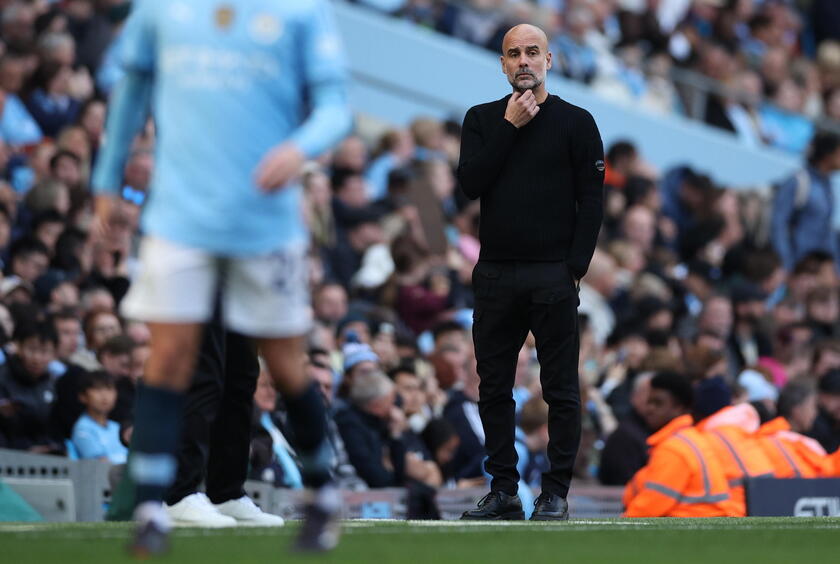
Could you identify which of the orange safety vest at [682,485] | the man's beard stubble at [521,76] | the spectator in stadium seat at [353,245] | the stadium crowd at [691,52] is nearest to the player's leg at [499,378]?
the man's beard stubble at [521,76]

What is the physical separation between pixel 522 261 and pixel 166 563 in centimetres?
298

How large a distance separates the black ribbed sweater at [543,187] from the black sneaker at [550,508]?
3.08ft

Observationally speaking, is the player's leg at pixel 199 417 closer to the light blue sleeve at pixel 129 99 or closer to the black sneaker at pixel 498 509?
the light blue sleeve at pixel 129 99

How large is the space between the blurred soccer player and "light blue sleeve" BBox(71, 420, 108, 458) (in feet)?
14.7

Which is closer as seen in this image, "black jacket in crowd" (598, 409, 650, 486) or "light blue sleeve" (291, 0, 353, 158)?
"light blue sleeve" (291, 0, 353, 158)

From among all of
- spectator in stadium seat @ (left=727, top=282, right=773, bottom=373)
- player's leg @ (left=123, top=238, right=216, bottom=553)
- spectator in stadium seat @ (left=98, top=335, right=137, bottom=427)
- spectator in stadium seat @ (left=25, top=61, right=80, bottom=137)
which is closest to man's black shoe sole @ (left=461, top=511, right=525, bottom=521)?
player's leg @ (left=123, top=238, right=216, bottom=553)

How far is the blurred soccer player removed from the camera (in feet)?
18.9

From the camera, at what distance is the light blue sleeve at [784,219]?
63.2ft

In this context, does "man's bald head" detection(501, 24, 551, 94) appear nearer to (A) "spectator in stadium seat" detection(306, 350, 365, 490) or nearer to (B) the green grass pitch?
(B) the green grass pitch

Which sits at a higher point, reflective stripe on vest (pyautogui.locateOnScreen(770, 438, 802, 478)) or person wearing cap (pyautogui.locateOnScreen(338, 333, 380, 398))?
person wearing cap (pyautogui.locateOnScreen(338, 333, 380, 398))

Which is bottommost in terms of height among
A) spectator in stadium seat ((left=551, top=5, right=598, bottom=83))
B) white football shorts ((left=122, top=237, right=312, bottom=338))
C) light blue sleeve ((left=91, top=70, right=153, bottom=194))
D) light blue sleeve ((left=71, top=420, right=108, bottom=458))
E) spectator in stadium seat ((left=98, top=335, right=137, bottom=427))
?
light blue sleeve ((left=71, top=420, right=108, bottom=458))

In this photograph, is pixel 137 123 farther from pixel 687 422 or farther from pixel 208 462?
pixel 687 422

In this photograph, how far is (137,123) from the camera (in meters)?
6.21

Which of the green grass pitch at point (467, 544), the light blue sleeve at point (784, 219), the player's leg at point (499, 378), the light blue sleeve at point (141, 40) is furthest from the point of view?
the light blue sleeve at point (784, 219)
